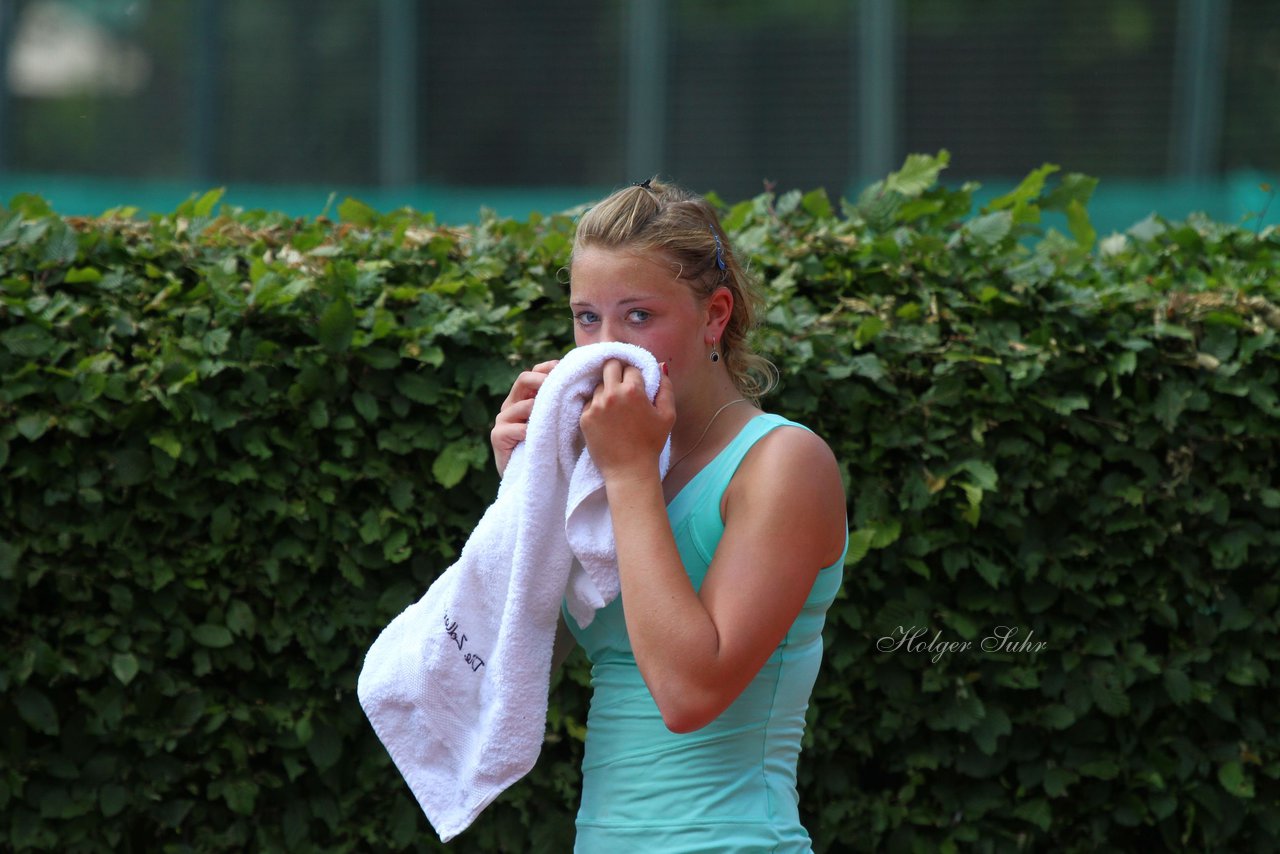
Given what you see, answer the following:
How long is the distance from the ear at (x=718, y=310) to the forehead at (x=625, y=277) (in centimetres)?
7

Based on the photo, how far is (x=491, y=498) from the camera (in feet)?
11.0

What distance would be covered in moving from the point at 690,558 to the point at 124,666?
1880 millimetres

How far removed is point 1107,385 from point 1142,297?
0.83 feet

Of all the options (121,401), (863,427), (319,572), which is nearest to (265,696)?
(319,572)

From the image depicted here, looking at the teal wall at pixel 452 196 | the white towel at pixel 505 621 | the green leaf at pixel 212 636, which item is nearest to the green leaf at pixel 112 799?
the green leaf at pixel 212 636

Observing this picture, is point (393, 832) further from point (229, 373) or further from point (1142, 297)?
point (1142, 297)

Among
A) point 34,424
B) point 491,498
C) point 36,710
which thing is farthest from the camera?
point 491,498

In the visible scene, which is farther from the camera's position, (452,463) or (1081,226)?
(1081,226)

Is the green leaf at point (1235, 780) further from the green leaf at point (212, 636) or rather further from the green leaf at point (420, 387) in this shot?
the green leaf at point (212, 636)

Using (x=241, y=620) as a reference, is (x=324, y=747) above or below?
below

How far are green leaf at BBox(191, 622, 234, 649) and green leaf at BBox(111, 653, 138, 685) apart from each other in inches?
5.8
